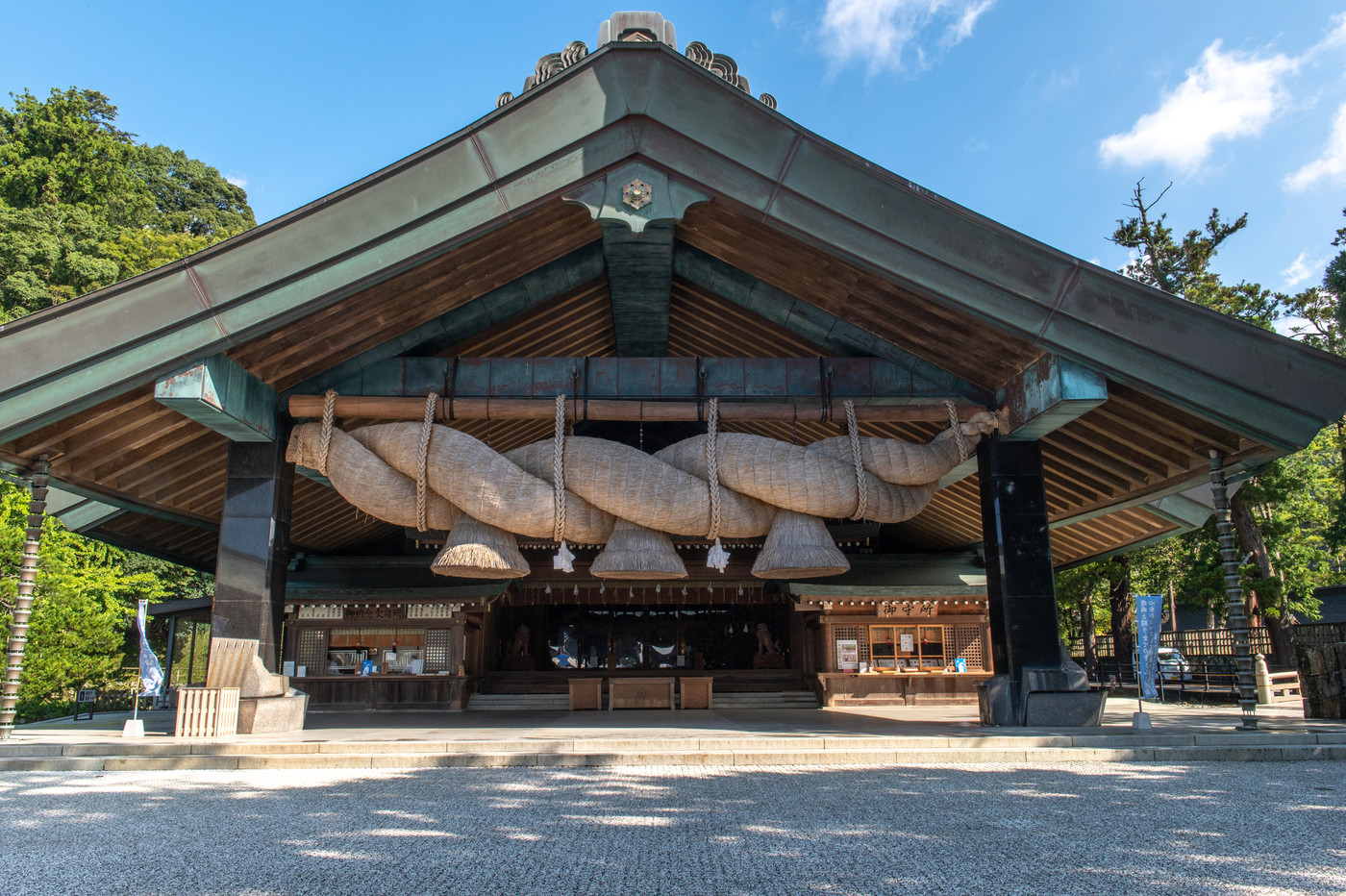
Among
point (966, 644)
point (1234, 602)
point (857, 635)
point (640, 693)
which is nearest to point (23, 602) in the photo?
point (640, 693)

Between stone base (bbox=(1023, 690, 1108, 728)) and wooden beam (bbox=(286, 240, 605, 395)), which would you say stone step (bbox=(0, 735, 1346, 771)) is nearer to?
stone base (bbox=(1023, 690, 1108, 728))

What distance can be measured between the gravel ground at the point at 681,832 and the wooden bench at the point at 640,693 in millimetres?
7749

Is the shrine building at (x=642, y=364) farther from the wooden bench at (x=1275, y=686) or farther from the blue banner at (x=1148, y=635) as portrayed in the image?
the wooden bench at (x=1275, y=686)

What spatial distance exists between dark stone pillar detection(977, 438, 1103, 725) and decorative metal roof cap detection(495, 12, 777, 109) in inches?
169

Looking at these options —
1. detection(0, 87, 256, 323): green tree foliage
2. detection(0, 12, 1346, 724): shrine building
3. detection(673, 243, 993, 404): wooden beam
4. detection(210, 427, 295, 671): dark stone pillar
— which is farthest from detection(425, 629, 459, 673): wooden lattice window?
detection(0, 87, 256, 323): green tree foliage

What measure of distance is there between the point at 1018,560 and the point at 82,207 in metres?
35.2

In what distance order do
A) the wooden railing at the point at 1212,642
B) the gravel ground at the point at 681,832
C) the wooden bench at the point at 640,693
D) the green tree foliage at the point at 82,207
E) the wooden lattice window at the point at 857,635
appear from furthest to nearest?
the green tree foliage at the point at 82,207 → the wooden railing at the point at 1212,642 → the wooden lattice window at the point at 857,635 → the wooden bench at the point at 640,693 → the gravel ground at the point at 681,832

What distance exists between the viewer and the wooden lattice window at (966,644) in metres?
15.4

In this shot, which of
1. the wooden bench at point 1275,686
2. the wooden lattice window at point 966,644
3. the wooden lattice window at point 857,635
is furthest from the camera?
the wooden lattice window at point 966,644

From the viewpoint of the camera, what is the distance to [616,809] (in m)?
4.63

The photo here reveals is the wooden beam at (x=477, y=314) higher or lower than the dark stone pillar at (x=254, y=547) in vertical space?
higher

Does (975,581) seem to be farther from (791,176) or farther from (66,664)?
(66,664)

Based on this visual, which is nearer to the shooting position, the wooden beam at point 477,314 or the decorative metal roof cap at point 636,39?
the decorative metal roof cap at point 636,39

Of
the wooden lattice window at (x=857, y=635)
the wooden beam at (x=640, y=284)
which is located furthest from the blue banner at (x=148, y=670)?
the wooden lattice window at (x=857, y=635)
